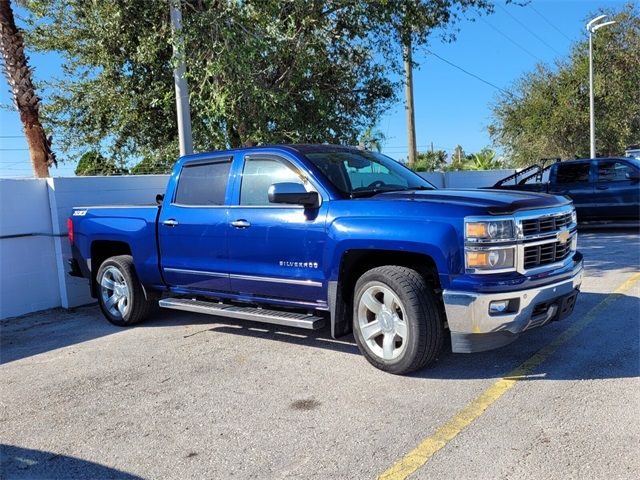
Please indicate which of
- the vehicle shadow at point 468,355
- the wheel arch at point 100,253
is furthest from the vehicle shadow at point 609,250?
the wheel arch at point 100,253

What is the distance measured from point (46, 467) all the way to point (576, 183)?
13471 mm

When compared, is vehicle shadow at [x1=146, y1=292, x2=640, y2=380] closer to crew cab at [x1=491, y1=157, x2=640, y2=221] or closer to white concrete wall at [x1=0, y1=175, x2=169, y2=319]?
white concrete wall at [x1=0, y1=175, x2=169, y2=319]

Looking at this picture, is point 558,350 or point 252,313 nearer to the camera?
point 558,350

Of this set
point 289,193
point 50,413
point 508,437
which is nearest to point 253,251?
point 289,193

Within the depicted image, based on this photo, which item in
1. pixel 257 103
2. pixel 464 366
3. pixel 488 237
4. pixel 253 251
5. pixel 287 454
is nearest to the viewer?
pixel 287 454

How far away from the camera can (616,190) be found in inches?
542

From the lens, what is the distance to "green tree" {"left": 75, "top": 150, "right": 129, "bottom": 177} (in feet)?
46.2

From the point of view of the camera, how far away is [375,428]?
3908mm

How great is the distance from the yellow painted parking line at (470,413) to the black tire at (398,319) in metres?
0.57

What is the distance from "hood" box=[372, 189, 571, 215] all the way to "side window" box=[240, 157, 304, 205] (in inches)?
37.2

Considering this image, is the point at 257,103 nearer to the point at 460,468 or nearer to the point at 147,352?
the point at 147,352

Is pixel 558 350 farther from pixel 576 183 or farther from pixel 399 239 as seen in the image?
pixel 576 183

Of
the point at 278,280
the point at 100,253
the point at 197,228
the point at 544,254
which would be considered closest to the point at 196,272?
the point at 197,228

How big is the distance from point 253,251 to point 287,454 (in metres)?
2.36
